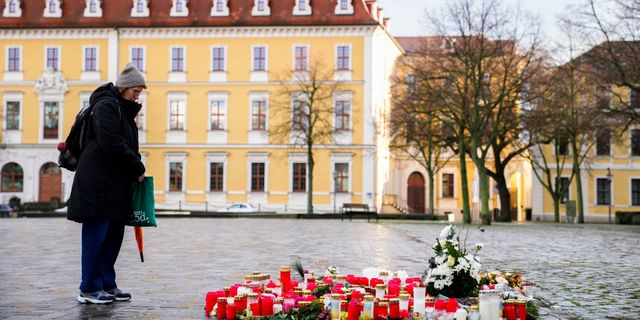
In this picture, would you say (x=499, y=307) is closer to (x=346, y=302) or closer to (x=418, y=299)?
(x=418, y=299)

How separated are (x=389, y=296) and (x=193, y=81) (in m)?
52.7

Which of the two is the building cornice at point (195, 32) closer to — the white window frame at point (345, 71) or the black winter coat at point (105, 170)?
the white window frame at point (345, 71)

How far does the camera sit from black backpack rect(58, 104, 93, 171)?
7.89 m

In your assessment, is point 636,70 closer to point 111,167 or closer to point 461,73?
point 461,73

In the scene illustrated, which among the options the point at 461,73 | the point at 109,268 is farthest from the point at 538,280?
the point at 461,73

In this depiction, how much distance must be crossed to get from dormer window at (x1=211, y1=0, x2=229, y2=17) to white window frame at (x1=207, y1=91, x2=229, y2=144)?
5390 millimetres

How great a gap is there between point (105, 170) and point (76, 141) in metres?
0.48

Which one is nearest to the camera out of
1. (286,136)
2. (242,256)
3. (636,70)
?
(242,256)

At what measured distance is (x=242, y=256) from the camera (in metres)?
15.0

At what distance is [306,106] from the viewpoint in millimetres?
55125

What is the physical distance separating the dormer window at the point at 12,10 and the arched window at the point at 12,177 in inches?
414

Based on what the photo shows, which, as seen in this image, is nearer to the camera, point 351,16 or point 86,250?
point 86,250

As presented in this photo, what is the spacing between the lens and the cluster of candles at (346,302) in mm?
6418

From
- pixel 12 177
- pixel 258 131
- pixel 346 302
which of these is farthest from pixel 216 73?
pixel 346 302
